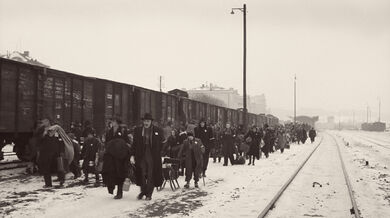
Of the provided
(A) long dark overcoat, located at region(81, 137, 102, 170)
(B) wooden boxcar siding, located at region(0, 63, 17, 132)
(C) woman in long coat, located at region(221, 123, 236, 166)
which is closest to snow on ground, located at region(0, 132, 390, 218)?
(A) long dark overcoat, located at region(81, 137, 102, 170)

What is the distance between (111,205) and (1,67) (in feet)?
21.5

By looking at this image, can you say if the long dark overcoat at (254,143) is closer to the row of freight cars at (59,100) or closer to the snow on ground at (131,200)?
the row of freight cars at (59,100)

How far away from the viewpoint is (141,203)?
8.88 m

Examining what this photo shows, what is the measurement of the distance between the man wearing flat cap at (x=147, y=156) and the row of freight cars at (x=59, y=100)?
2.25 feet

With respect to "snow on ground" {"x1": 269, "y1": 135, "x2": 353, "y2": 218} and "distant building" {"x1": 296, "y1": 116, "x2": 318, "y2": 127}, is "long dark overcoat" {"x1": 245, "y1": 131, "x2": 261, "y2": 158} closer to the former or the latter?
"snow on ground" {"x1": 269, "y1": 135, "x2": 353, "y2": 218}

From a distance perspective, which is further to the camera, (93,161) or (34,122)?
(34,122)

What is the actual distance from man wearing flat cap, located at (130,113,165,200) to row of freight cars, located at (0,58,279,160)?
0.69 m

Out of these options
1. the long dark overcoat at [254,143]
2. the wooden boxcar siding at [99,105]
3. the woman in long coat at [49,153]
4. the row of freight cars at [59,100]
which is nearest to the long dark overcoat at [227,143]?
the long dark overcoat at [254,143]

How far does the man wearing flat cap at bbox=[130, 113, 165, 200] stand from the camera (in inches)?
365

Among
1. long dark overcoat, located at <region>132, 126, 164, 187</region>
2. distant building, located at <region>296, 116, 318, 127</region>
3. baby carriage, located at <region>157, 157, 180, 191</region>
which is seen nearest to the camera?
long dark overcoat, located at <region>132, 126, 164, 187</region>

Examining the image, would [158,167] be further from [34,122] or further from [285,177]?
[34,122]

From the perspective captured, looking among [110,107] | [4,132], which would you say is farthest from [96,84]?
[4,132]

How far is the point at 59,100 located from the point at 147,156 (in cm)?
745

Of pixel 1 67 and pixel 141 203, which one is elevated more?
pixel 1 67
